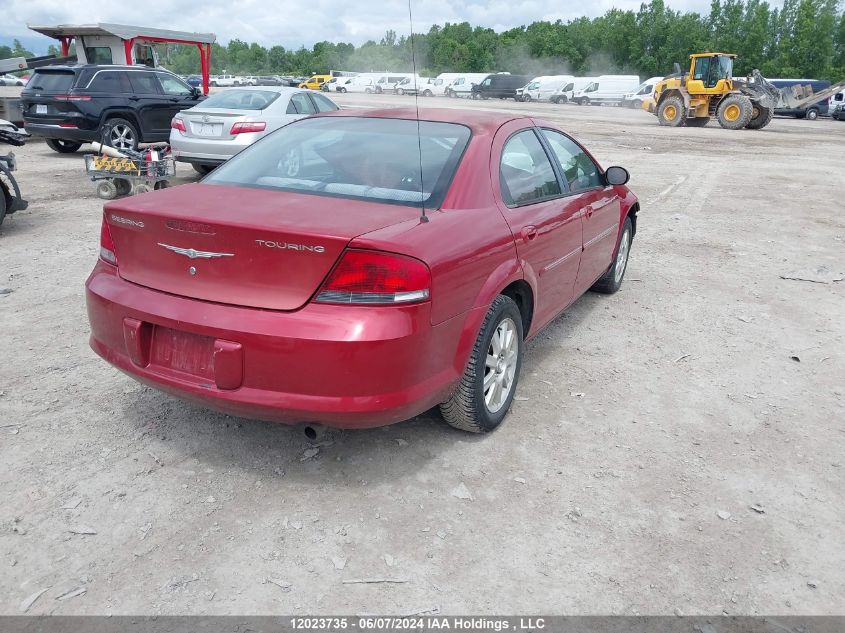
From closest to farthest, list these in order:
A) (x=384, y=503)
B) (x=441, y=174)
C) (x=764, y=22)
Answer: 1. (x=384, y=503)
2. (x=441, y=174)
3. (x=764, y=22)

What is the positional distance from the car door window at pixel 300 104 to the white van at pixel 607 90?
4328cm

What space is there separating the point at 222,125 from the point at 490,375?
806cm

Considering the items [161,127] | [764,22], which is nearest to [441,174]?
[161,127]

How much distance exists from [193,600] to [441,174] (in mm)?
2163

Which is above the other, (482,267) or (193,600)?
(482,267)

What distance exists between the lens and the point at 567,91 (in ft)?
176

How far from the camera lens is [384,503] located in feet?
10.0

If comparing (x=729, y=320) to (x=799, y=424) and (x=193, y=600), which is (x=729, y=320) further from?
(x=193, y=600)

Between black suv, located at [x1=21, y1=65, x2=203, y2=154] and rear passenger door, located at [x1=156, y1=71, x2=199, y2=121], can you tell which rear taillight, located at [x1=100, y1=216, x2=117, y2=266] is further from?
rear passenger door, located at [x1=156, y1=71, x2=199, y2=121]

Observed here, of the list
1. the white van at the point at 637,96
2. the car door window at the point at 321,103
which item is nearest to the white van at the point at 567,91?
the white van at the point at 637,96

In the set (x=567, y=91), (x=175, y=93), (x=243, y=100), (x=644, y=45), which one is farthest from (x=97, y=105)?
(x=644, y=45)

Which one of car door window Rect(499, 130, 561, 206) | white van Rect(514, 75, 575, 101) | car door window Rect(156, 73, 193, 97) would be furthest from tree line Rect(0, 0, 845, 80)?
car door window Rect(499, 130, 561, 206)

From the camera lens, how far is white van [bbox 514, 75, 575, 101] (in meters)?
53.7

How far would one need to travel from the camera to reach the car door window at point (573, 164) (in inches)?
183
